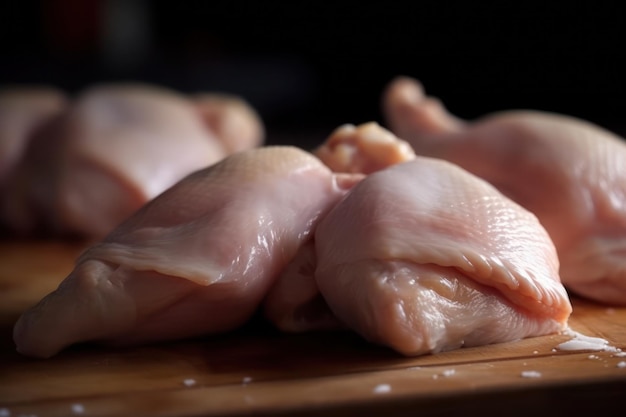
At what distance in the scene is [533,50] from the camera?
4715 millimetres

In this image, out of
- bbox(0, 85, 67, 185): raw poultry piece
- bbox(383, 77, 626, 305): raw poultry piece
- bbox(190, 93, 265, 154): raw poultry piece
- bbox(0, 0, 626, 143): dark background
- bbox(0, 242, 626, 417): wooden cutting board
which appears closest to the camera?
bbox(0, 242, 626, 417): wooden cutting board

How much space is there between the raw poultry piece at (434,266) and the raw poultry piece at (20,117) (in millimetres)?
1405

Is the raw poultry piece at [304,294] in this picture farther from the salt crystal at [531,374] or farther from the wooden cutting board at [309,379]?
the salt crystal at [531,374]

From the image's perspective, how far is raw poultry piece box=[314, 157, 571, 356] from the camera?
1327 mm

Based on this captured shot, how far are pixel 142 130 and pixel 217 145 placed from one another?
0.26 meters

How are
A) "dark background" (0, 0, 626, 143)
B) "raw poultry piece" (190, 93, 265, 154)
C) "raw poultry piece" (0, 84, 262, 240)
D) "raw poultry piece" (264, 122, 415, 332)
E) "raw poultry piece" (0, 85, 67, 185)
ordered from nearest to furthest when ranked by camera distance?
1. "raw poultry piece" (264, 122, 415, 332)
2. "raw poultry piece" (0, 84, 262, 240)
3. "raw poultry piece" (0, 85, 67, 185)
4. "raw poultry piece" (190, 93, 265, 154)
5. "dark background" (0, 0, 626, 143)

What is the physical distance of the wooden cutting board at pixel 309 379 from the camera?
1190 millimetres

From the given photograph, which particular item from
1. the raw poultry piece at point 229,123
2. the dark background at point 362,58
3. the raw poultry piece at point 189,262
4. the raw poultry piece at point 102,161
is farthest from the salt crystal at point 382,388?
the dark background at point 362,58

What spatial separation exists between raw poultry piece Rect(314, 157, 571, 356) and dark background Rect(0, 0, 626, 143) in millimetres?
2547

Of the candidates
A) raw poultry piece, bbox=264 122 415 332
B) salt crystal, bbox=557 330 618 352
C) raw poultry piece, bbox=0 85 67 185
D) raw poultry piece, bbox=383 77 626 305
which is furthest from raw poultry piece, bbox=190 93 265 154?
salt crystal, bbox=557 330 618 352

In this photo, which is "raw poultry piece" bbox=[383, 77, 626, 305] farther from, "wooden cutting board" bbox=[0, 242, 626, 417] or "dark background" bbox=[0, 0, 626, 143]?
"dark background" bbox=[0, 0, 626, 143]

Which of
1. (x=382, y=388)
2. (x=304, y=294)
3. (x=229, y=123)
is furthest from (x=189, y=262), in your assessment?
(x=229, y=123)

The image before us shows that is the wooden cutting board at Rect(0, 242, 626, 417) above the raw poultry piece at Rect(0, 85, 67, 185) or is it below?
below

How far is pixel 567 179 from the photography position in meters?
1.74
